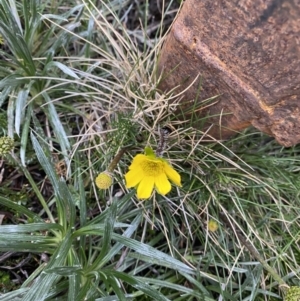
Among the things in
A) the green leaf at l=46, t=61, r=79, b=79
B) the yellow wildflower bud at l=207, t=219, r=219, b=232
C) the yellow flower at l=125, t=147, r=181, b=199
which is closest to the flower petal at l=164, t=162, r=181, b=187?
the yellow flower at l=125, t=147, r=181, b=199

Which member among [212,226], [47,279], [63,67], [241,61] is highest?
[241,61]

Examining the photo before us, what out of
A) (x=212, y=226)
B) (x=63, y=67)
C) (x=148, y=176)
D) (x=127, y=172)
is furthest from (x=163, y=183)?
(x=63, y=67)

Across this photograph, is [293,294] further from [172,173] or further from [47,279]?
[47,279]

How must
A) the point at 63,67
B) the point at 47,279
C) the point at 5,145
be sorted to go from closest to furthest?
1. the point at 47,279
2. the point at 5,145
3. the point at 63,67

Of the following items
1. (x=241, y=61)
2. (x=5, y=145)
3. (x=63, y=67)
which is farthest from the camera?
(x=63, y=67)

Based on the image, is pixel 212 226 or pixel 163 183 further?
pixel 212 226

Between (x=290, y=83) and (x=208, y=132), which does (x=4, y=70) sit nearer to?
(x=208, y=132)

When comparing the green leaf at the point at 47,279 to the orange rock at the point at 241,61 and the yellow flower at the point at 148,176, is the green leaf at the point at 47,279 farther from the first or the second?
the orange rock at the point at 241,61
